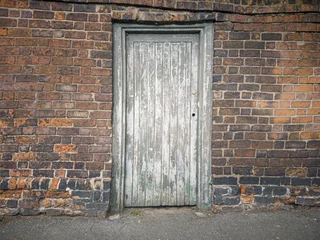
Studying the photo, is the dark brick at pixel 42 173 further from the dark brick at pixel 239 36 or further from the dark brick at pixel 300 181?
the dark brick at pixel 300 181

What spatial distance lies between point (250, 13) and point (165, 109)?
1.53m

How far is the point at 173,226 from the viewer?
7.84 feet

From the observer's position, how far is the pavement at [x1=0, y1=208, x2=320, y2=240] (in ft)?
7.25

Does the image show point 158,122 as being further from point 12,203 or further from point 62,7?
point 12,203

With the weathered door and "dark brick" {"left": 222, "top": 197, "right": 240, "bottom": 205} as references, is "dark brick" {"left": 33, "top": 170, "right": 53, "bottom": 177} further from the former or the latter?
"dark brick" {"left": 222, "top": 197, "right": 240, "bottom": 205}

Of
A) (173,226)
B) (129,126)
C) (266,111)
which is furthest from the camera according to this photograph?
(129,126)

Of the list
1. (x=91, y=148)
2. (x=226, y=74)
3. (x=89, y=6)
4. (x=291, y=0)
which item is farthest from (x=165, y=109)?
(x=291, y=0)

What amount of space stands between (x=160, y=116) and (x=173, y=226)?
129cm

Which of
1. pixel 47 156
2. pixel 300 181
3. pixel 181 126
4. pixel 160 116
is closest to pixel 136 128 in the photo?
pixel 160 116

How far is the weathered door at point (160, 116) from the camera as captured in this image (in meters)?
2.74

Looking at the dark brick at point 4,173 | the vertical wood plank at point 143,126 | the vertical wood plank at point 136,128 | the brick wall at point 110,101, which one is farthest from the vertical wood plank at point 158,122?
the dark brick at point 4,173

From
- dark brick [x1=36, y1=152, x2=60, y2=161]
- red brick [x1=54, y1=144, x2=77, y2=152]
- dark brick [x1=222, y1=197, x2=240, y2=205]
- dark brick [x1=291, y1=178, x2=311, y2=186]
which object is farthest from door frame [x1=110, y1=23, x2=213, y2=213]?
dark brick [x1=291, y1=178, x2=311, y2=186]

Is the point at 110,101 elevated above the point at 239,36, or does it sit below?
below

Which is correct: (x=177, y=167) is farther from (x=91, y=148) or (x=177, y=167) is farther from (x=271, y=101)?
(x=271, y=101)
